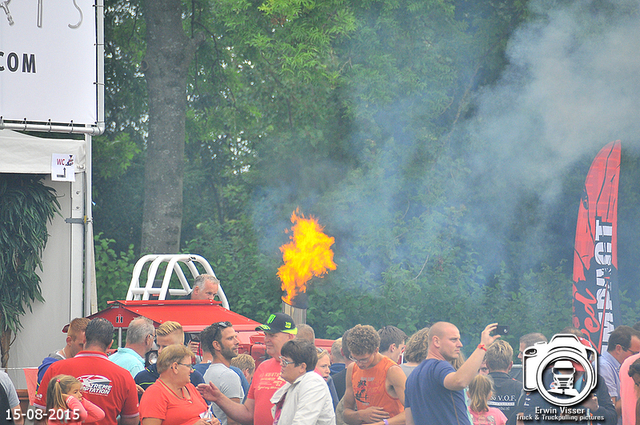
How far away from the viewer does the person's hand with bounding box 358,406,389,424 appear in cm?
514

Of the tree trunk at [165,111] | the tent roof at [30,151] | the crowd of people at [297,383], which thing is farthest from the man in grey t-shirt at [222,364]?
the tree trunk at [165,111]

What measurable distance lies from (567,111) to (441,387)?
34.8 feet

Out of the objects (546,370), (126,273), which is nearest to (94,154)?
(126,273)

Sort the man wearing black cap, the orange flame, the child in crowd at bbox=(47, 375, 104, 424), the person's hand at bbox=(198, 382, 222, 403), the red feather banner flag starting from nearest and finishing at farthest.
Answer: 1. the child in crowd at bbox=(47, 375, 104, 424)
2. the person's hand at bbox=(198, 382, 222, 403)
3. the man wearing black cap
4. the red feather banner flag
5. the orange flame

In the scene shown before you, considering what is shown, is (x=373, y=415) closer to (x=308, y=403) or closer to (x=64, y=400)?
(x=308, y=403)

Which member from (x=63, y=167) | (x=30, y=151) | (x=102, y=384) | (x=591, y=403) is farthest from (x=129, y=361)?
(x=591, y=403)

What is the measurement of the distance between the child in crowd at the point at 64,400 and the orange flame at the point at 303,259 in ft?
17.3

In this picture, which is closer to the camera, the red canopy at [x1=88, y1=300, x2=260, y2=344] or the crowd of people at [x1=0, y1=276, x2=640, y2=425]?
the crowd of people at [x1=0, y1=276, x2=640, y2=425]

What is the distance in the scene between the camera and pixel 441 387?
14.8 feet

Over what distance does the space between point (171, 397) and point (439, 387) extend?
5.33 ft

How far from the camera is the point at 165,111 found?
13.5 meters

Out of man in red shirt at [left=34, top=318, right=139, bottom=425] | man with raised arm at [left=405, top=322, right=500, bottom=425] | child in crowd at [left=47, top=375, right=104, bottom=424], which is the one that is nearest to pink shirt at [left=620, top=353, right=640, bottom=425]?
man with raised arm at [left=405, top=322, right=500, bottom=425]

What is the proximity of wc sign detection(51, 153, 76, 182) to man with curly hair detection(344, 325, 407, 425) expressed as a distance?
3397 mm

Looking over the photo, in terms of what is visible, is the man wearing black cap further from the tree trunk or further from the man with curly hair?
the tree trunk
